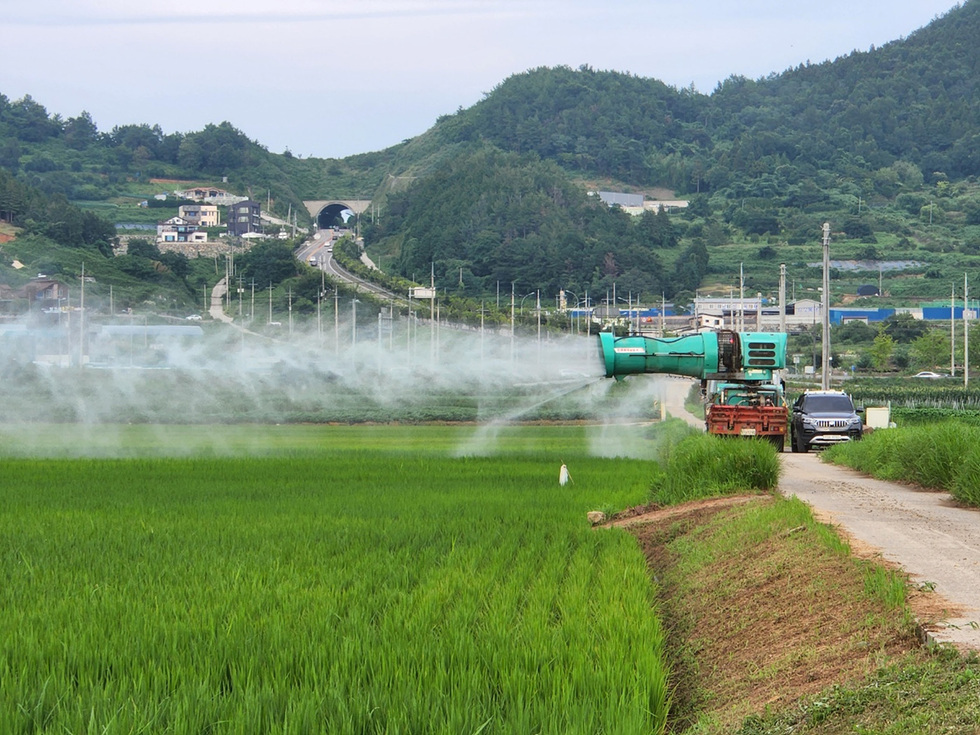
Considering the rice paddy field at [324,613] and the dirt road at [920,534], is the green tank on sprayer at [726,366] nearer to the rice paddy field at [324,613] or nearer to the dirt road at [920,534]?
the dirt road at [920,534]

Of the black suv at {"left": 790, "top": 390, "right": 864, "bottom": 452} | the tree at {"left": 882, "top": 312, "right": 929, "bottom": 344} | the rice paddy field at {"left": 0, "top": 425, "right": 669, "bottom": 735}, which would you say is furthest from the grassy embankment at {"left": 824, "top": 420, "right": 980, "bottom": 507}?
the tree at {"left": 882, "top": 312, "right": 929, "bottom": 344}

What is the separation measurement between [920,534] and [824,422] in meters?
26.0

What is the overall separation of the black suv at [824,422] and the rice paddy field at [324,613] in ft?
59.6

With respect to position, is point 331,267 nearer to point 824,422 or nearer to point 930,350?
point 930,350

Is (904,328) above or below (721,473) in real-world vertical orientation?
above

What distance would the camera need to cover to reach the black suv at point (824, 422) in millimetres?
41281

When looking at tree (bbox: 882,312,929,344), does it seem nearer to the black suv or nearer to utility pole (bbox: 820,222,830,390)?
utility pole (bbox: 820,222,830,390)

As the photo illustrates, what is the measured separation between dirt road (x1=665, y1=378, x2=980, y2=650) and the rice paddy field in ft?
6.95

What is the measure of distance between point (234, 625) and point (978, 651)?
5.25 m

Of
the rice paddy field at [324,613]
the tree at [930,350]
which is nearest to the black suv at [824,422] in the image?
the rice paddy field at [324,613]

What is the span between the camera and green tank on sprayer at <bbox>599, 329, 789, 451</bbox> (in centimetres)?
2816

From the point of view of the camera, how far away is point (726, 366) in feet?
97.9

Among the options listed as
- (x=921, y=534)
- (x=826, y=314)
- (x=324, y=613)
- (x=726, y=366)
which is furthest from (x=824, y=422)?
(x=324, y=613)

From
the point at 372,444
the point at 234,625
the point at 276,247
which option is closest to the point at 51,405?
the point at 372,444
